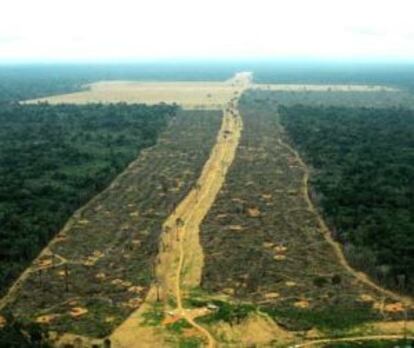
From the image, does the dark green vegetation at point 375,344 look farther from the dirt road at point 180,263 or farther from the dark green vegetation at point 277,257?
the dirt road at point 180,263

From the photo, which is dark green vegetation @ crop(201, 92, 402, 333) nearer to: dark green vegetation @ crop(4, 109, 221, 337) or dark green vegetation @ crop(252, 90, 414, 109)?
dark green vegetation @ crop(4, 109, 221, 337)

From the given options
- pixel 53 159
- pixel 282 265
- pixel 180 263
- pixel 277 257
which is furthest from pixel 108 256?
pixel 53 159

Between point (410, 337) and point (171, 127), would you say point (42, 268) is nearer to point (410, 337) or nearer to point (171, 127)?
point (410, 337)

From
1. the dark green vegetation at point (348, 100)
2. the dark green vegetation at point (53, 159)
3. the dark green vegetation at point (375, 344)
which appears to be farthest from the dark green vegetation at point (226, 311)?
the dark green vegetation at point (348, 100)

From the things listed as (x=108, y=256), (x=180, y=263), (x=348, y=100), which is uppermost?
(x=348, y=100)

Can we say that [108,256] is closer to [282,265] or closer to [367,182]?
[282,265]

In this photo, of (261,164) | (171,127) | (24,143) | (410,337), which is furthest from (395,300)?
(171,127)
